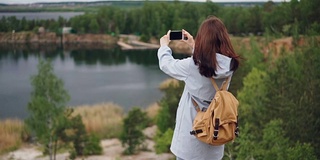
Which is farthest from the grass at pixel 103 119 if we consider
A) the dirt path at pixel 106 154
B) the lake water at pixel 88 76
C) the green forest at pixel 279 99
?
the green forest at pixel 279 99

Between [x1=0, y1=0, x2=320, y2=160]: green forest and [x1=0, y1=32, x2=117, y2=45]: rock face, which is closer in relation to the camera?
[x1=0, y1=0, x2=320, y2=160]: green forest

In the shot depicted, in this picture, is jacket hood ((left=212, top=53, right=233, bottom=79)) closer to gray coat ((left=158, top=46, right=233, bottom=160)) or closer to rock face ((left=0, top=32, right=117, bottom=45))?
gray coat ((left=158, top=46, right=233, bottom=160))

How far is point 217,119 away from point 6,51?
2276cm

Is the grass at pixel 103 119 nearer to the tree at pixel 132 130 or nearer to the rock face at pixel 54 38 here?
the tree at pixel 132 130

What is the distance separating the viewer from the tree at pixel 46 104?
34.0 ft


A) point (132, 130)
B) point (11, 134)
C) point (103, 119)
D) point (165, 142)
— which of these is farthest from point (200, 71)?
point (103, 119)

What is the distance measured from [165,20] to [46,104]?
2539 cm

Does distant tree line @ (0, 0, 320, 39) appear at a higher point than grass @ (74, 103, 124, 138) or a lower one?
higher

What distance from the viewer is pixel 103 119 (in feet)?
44.5

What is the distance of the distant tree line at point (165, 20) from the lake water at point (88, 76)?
67.1 inches

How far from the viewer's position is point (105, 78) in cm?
2064

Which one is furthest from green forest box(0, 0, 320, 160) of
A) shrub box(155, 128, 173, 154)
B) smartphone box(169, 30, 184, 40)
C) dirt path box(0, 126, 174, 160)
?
dirt path box(0, 126, 174, 160)

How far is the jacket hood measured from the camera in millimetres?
1529

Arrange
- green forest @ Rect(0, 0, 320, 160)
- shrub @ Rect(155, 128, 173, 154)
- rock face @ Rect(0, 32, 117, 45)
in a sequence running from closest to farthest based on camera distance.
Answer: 1. green forest @ Rect(0, 0, 320, 160)
2. shrub @ Rect(155, 128, 173, 154)
3. rock face @ Rect(0, 32, 117, 45)
